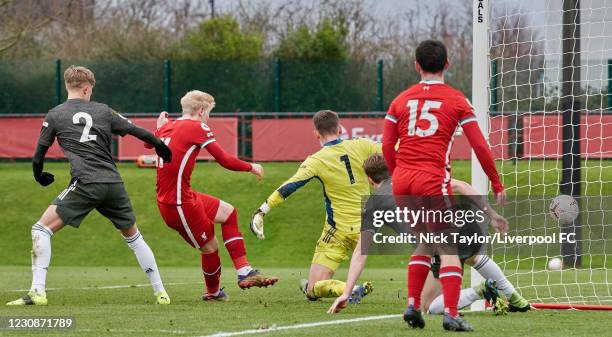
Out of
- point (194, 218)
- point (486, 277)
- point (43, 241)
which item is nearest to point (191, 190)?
point (194, 218)

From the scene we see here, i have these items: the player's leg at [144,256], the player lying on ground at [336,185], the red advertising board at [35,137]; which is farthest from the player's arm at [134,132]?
the red advertising board at [35,137]

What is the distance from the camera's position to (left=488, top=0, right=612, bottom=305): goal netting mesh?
39.5ft

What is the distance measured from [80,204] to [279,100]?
19076 millimetres

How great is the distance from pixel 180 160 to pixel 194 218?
522 millimetres

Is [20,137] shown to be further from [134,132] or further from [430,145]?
[430,145]

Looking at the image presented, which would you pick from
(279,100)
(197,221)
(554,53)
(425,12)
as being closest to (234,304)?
(197,221)

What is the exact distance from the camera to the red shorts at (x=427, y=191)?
25.2ft

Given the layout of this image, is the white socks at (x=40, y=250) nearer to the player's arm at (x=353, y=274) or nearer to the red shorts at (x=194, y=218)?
the red shorts at (x=194, y=218)

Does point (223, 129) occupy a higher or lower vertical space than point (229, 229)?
higher

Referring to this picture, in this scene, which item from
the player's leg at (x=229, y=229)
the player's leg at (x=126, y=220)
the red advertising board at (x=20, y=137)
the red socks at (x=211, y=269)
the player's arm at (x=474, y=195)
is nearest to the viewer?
the player's arm at (x=474, y=195)

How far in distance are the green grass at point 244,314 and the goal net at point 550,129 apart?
1.45 metres

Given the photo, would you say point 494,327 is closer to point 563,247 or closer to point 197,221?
point 197,221

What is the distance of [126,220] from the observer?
10141 mm

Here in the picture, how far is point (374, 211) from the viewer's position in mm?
9984
